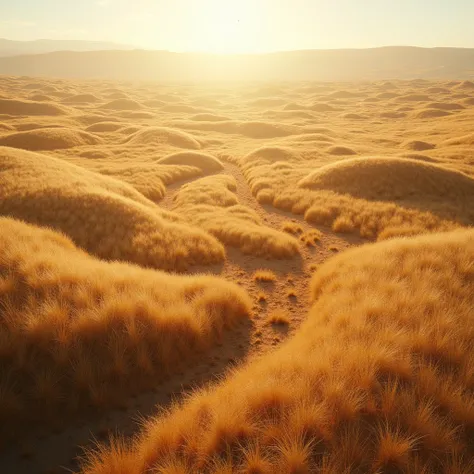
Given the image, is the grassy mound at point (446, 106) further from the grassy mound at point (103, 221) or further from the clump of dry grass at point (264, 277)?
the clump of dry grass at point (264, 277)

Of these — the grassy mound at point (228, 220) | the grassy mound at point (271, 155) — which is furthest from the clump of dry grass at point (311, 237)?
the grassy mound at point (271, 155)

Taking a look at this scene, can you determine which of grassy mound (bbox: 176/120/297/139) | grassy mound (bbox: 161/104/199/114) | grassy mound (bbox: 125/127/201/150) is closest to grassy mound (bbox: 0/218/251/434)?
grassy mound (bbox: 125/127/201/150)

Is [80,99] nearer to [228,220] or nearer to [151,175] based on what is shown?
[151,175]

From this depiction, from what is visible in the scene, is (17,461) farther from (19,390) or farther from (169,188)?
(169,188)

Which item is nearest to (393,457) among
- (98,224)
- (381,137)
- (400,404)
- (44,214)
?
(400,404)

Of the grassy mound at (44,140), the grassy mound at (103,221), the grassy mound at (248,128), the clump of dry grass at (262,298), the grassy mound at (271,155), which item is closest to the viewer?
the clump of dry grass at (262,298)

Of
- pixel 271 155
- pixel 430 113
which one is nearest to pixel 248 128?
pixel 271 155
